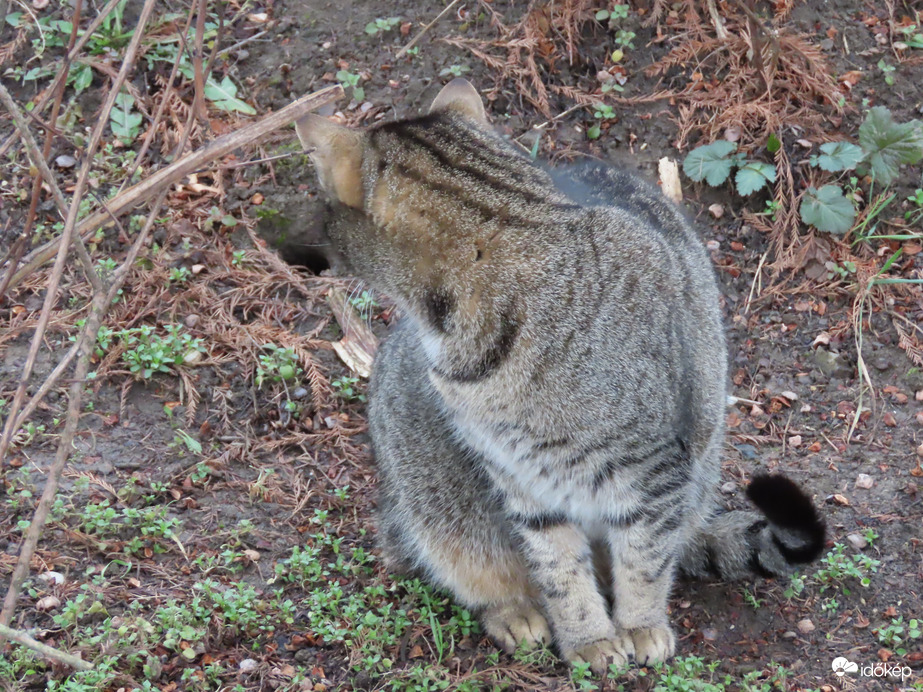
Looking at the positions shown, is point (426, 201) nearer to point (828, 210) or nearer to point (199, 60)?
point (199, 60)

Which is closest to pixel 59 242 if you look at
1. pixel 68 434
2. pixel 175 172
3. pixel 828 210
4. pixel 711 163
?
pixel 175 172

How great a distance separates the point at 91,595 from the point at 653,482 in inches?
71.4

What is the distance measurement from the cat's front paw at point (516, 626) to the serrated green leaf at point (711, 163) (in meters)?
2.28

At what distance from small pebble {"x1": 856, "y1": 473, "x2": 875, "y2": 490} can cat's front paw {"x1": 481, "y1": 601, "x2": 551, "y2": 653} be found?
53.3 inches

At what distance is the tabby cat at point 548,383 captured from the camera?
2.64 metres

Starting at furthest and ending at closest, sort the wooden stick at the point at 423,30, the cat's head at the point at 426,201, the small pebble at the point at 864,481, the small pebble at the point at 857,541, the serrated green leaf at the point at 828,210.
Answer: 1. the wooden stick at the point at 423,30
2. the serrated green leaf at the point at 828,210
3. the small pebble at the point at 864,481
4. the small pebble at the point at 857,541
5. the cat's head at the point at 426,201

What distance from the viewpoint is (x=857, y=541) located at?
340 cm

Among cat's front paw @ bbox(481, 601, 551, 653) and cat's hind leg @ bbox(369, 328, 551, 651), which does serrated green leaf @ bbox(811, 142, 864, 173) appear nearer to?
cat's hind leg @ bbox(369, 328, 551, 651)

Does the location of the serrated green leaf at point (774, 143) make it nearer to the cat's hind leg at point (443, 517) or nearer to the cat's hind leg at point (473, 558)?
the cat's hind leg at point (443, 517)

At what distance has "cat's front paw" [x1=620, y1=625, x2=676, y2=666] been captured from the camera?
3.10 m

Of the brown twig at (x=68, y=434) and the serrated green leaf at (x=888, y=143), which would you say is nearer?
the brown twig at (x=68, y=434)

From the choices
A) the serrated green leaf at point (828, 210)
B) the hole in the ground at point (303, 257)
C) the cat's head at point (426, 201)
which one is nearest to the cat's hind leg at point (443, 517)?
the cat's head at point (426, 201)

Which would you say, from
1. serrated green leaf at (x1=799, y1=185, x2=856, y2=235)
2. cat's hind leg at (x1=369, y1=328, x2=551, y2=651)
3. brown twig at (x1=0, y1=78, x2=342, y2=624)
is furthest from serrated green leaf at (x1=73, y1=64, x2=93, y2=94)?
serrated green leaf at (x1=799, y1=185, x2=856, y2=235)

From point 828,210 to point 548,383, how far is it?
233 centimetres
